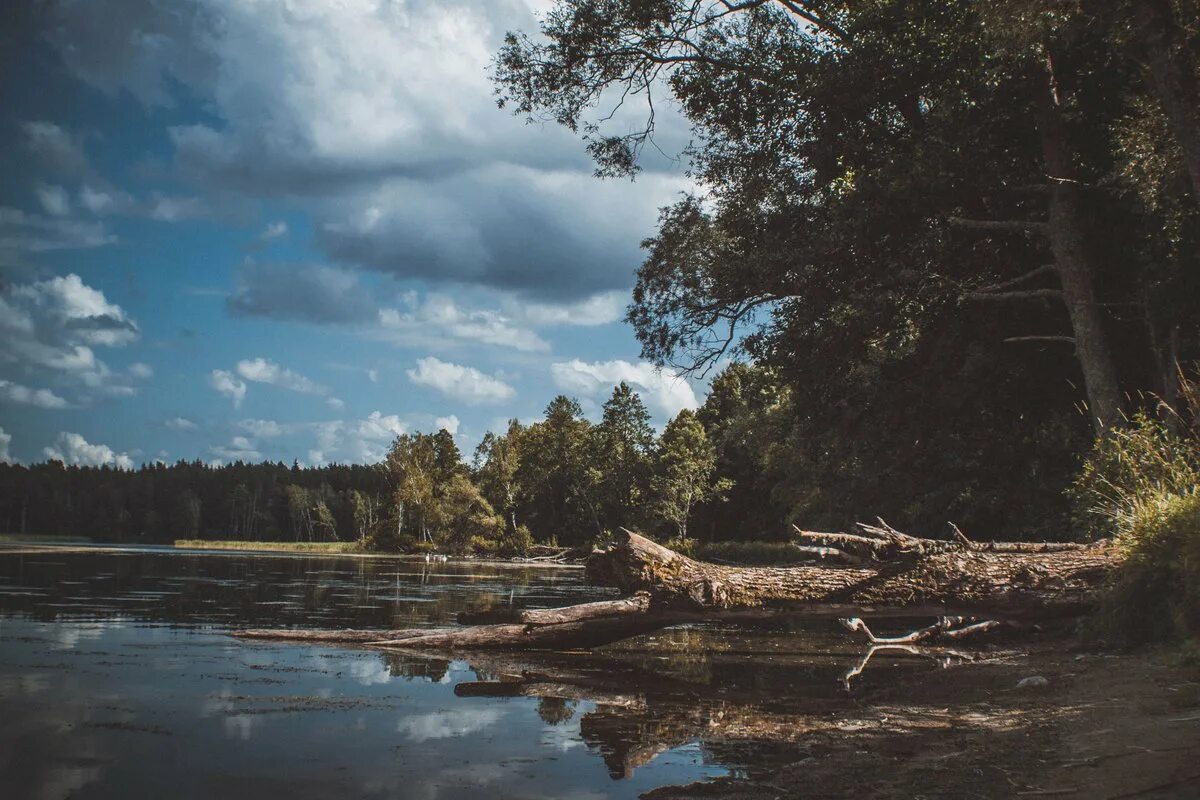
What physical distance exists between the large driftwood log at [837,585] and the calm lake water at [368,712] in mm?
559

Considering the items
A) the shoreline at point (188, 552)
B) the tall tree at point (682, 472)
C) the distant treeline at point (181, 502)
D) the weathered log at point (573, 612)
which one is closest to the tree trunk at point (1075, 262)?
the weathered log at point (573, 612)

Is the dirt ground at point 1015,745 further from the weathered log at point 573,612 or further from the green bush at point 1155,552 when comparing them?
the weathered log at point 573,612

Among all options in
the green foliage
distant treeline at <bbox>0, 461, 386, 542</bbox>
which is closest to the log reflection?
the green foliage

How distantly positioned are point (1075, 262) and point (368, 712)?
42.6ft

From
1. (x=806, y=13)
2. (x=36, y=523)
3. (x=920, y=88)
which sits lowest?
(x=36, y=523)

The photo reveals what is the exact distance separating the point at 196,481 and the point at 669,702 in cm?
17918

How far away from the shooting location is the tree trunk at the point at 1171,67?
11133 mm

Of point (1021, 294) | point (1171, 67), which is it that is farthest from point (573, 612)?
point (1171, 67)

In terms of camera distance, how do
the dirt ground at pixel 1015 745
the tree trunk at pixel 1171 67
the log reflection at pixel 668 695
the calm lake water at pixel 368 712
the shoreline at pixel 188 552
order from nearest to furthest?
the dirt ground at pixel 1015 745 < the calm lake water at pixel 368 712 < the log reflection at pixel 668 695 < the tree trunk at pixel 1171 67 < the shoreline at pixel 188 552

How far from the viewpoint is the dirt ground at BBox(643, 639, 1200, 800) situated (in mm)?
3955

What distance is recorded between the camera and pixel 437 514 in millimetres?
77250

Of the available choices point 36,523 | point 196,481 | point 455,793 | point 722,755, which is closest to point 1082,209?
point 722,755

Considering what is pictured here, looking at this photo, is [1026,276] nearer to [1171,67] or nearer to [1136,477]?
[1171,67]

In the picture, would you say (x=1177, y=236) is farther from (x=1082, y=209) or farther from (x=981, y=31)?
(x=981, y=31)
